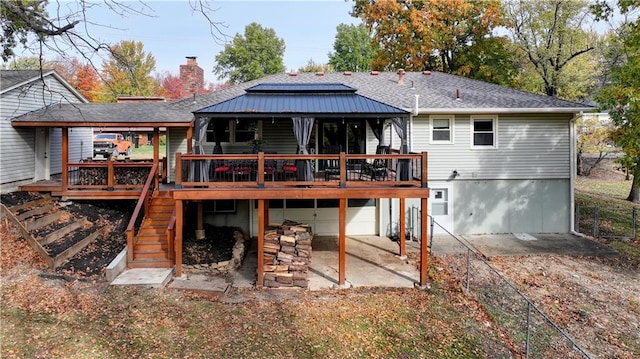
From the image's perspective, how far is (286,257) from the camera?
919 centimetres

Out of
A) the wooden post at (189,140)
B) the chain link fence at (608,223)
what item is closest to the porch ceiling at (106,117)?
the wooden post at (189,140)

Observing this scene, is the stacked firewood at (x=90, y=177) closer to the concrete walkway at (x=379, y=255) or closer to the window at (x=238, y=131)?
the window at (x=238, y=131)

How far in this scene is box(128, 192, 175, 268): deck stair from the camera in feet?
31.4

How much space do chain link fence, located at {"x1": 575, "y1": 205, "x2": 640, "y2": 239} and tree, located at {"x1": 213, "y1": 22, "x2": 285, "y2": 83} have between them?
121ft

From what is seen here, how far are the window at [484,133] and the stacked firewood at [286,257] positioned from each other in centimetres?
746

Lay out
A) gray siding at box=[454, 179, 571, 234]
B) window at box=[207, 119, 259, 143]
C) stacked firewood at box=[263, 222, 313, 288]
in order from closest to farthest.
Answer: stacked firewood at box=[263, 222, 313, 288] → window at box=[207, 119, 259, 143] → gray siding at box=[454, 179, 571, 234]

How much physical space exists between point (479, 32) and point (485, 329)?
20867 mm

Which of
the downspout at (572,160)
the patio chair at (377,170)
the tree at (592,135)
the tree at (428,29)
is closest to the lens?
the patio chair at (377,170)

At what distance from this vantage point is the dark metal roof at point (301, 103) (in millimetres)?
9617

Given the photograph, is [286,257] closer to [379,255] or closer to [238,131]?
[379,255]

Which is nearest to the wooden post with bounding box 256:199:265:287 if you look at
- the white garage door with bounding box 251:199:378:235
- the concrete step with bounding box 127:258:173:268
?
the concrete step with bounding box 127:258:173:268

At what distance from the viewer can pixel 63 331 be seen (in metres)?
6.12

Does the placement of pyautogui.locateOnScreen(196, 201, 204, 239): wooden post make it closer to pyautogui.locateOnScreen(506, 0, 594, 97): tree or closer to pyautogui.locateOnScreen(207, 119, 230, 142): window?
pyautogui.locateOnScreen(207, 119, 230, 142): window

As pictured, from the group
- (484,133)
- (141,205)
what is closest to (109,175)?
(141,205)
